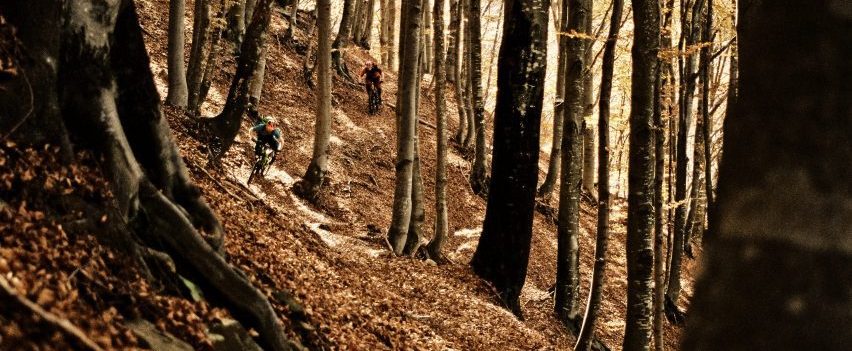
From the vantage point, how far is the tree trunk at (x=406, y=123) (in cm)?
1136

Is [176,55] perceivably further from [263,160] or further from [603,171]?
[603,171]

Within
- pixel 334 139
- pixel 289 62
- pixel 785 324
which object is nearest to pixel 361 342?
pixel 785 324

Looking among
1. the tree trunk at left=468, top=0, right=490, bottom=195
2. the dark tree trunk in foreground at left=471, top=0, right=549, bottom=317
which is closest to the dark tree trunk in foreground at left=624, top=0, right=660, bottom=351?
the dark tree trunk in foreground at left=471, top=0, right=549, bottom=317

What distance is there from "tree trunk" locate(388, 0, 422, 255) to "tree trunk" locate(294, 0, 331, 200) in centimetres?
176

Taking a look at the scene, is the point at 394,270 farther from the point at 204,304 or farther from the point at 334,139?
the point at 334,139

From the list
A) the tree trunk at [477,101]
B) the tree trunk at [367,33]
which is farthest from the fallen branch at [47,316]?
the tree trunk at [367,33]

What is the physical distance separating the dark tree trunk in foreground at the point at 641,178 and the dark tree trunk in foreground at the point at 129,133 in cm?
358

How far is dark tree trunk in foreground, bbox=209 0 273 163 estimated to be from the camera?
39.4ft

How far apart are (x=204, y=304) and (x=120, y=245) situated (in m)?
0.67

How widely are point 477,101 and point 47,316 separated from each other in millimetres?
16763

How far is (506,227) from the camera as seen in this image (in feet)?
34.0

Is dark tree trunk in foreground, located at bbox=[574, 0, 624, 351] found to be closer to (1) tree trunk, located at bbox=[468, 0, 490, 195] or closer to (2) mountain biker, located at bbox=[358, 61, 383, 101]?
(1) tree trunk, located at bbox=[468, 0, 490, 195]

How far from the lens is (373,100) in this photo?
22.0 metres

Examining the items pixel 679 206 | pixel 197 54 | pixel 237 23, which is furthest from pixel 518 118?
pixel 237 23
